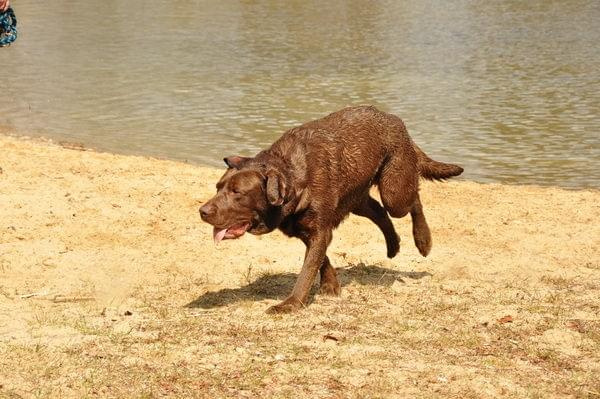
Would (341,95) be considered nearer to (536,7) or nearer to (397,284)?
(397,284)

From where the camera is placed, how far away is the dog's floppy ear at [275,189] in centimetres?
700

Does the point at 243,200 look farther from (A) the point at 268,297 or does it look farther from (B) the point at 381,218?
(B) the point at 381,218

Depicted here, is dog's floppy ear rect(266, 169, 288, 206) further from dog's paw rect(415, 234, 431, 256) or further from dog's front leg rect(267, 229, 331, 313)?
dog's paw rect(415, 234, 431, 256)

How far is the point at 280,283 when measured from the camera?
847cm

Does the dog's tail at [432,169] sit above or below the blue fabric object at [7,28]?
below

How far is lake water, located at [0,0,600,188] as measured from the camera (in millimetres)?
15188

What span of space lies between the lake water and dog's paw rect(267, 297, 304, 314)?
643 cm

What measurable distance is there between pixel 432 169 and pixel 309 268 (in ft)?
6.29

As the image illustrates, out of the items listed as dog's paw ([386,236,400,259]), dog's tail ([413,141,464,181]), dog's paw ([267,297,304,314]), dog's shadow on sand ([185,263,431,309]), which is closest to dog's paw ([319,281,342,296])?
dog's shadow on sand ([185,263,431,309])

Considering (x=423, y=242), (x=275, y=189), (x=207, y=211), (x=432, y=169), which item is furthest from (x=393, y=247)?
(x=207, y=211)

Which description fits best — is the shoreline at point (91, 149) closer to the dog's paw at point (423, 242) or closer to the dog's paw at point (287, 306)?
the dog's paw at point (423, 242)

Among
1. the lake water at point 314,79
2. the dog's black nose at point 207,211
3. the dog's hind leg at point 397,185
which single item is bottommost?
the lake water at point 314,79

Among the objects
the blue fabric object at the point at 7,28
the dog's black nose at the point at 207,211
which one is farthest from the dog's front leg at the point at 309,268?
the blue fabric object at the point at 7,28

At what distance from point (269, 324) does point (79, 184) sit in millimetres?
4990
